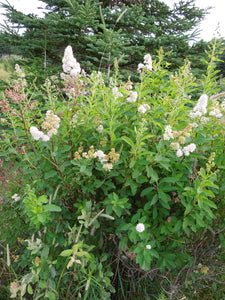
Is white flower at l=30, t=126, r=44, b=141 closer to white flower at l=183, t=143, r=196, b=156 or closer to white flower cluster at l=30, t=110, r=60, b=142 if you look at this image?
white flower cluster at l=30, t=110, r=60, b=142

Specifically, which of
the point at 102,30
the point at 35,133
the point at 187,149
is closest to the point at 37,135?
the point at 35,133

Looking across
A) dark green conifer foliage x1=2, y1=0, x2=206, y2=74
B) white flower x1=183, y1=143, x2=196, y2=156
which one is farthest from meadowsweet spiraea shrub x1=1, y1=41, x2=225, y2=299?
dark green conifer foliage x1=2, y1=0, x2=206, y2=74

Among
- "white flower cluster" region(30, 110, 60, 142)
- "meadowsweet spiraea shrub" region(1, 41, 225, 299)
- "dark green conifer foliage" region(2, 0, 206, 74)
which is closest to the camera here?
"white flower cluster" region(30, 110, 60, 142)

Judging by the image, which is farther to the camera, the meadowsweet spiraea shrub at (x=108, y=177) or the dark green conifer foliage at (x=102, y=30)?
the dark green conifer foliage at (x=102, y=30)

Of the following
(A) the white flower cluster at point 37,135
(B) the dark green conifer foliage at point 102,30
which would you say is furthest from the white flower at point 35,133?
(B) the dark green conifer foliage at point 102,30

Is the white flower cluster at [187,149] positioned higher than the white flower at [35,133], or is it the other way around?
the white flower at [35,133]

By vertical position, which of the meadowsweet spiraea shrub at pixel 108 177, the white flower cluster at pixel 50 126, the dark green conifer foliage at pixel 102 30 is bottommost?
the meadowsweet spiraea shrub at pixel 108 177

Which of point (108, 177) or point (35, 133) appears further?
point (108, 177)

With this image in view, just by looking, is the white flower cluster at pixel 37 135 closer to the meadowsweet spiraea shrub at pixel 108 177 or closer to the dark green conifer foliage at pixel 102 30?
the meadowsweet spiraea shrub at pixel 108 177

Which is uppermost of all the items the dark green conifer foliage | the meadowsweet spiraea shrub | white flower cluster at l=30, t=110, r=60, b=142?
the dark green conifer foliage

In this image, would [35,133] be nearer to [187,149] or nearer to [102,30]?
[187,149]

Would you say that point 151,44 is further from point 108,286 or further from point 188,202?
point 108,286

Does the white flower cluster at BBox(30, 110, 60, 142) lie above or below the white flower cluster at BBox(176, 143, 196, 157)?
above

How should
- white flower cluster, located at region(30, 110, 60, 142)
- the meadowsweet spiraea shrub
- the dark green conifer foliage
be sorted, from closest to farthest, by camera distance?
white flower cluster, located at region(30, 110, 60, 142)
the meadowsweet spiraea shrub
the dark green conifer foliage
